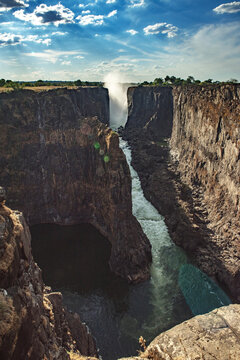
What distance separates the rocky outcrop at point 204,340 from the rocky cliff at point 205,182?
28.3m

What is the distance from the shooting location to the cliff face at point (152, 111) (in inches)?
4781

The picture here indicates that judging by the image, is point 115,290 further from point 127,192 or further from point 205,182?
point 205,182

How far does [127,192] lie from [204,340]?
108ft

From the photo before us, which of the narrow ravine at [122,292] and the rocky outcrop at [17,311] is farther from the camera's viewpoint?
the narrow ravine at [122,292]

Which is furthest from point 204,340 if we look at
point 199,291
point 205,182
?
point 205,182

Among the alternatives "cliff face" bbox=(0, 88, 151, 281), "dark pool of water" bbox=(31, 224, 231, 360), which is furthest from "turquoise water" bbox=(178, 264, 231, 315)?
"cliff face" bbox=(0, 88, 151, 281)

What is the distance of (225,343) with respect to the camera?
38.6 feet

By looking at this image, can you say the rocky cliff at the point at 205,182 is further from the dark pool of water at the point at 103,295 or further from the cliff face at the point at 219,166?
the dark pool of water at the point at 103,295

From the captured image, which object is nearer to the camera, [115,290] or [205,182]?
[115,290]

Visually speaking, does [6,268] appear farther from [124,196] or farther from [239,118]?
[239,118]

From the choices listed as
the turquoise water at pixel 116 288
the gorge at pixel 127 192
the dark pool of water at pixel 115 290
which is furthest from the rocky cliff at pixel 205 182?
the dark pool of water at pixel 115 290

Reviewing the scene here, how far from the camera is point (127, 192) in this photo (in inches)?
1761

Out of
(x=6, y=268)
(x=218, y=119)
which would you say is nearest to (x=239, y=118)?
(x=218, y=119)

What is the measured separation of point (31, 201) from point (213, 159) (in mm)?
39808
